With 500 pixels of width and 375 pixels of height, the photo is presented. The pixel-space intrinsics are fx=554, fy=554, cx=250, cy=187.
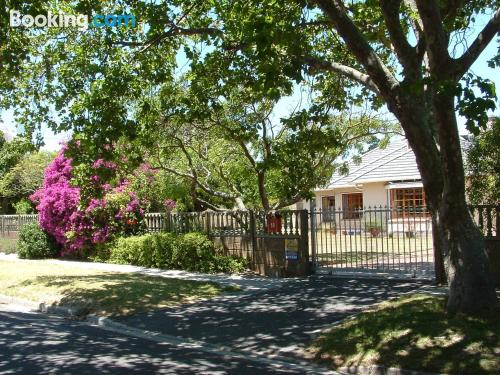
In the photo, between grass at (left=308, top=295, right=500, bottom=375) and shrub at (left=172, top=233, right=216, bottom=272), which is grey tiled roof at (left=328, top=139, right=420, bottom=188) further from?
grass at (left=308, top=295, right=500, bottom=375)

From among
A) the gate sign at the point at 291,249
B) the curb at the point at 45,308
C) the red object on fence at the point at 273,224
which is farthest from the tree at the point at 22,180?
the gate sign at the point at 291,249

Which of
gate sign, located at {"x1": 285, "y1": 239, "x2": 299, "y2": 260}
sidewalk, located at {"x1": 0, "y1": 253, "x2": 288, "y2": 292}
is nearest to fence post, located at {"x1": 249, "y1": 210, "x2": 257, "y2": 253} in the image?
sidewalk, located at {"x1": 0, "y1": 253, "x2": 288, "y2": 292}

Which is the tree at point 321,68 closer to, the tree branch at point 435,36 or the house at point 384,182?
the tree branch at point 435,36

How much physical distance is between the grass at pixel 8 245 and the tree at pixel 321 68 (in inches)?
468

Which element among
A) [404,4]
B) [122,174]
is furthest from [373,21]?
[122,174]

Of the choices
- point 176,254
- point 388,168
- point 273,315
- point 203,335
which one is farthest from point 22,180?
point 203,335

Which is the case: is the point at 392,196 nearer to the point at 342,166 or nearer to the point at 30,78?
the point at 342,166

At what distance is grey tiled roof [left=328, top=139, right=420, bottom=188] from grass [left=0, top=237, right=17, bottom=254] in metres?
15.2

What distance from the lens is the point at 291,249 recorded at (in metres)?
14.0

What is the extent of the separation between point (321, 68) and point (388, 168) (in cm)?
2149

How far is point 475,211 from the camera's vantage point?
11562 millimetres

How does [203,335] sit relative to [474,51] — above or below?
below

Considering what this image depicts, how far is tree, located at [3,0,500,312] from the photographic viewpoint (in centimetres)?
761

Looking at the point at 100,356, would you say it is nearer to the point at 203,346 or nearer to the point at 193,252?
the point at 203,346
